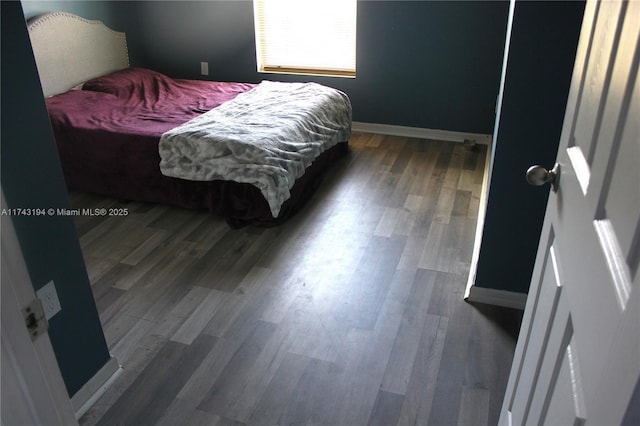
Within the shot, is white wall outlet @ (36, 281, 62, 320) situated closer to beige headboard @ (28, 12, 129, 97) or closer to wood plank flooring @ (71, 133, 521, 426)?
wood plank flooring @ (71, 133, 521, 426)

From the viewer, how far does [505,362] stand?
1991 mm

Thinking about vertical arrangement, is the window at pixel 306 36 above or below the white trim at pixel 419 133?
above

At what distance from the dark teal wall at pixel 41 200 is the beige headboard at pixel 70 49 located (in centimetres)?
270

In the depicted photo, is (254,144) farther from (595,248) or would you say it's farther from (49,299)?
(595,248)

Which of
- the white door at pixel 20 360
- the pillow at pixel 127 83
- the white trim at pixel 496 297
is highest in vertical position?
the white door at pixel 20 360

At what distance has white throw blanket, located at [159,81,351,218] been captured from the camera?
293 centimetres

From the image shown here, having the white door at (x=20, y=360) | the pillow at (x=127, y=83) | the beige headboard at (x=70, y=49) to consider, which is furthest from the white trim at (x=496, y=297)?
the beige headboard at (x=70, y=49)

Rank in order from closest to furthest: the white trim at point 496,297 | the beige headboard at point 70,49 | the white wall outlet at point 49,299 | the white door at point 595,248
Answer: the white door at point 595,248 → the white wall outlet at point 49,299 → the white trim at point 496,297 → the beige headboard at point 70,49

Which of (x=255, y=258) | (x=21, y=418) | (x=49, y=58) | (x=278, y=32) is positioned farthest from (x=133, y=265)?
(x=278, y=32)

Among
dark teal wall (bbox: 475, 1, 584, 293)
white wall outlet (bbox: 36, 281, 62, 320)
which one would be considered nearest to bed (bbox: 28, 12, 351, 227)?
dark teal wall (bbox: 475, 1, 584, 293)

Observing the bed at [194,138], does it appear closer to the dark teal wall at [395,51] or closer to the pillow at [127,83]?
the pillow at [127,83]

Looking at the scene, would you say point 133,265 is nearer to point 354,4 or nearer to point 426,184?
point 426,184

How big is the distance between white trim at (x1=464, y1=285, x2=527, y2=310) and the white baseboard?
1567 millimetres

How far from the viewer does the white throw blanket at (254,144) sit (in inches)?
115
